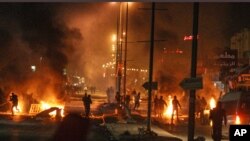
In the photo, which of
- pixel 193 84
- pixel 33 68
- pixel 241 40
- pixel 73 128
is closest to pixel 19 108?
pixel 33 68

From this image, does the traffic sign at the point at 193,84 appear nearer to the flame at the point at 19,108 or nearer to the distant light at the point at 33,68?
the flame at the point at 19,108

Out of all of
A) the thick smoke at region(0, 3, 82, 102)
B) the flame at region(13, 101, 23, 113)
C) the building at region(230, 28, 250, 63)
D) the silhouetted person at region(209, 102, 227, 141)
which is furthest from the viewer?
the building at region(230, 28, 250, 63)

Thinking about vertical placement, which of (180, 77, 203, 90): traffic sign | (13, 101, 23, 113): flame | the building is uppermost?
the building

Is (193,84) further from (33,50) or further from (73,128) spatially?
(33,50)

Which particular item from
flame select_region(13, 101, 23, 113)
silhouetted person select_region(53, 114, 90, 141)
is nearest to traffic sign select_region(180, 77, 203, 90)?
silhouetted person select_region(53, 114, 90, 141)

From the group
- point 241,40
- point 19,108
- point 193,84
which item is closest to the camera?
point 193,84

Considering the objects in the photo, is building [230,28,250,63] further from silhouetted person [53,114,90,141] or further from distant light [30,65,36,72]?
silhouetted person [53,114,90,141]

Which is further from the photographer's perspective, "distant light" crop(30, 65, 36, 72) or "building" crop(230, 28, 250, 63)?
"building" crop(230, 28, 250, 63)

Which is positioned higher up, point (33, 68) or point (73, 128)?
point (33, 68)

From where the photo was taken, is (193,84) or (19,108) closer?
(193,84)

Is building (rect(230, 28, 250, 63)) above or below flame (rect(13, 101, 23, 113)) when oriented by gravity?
above

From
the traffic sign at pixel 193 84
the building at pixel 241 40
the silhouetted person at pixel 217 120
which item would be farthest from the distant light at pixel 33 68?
the traffic sign at pixel 193 84

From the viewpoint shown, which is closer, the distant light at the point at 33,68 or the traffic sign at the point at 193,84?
the traffic sign at the point at 193,84

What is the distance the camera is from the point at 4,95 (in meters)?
35.6
